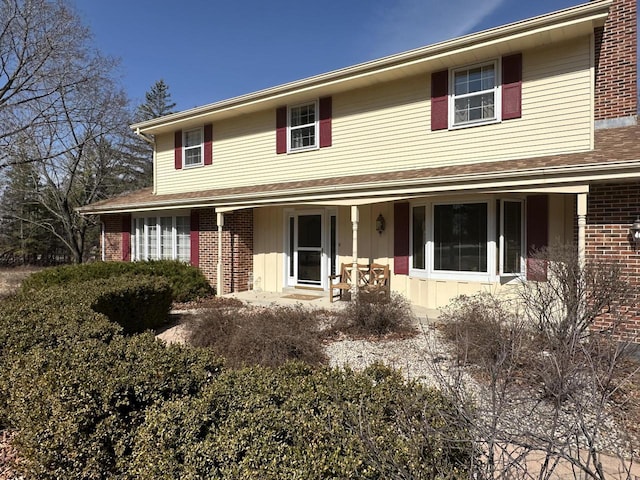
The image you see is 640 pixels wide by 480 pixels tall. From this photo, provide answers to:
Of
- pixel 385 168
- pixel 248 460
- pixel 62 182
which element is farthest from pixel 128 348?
pixel 62 182

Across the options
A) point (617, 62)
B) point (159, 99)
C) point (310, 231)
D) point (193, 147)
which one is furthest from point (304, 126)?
point (159, 99)

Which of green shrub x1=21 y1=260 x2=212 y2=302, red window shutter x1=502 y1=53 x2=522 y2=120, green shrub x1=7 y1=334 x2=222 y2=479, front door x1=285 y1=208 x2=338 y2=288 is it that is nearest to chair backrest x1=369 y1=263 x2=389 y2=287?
front door x1=285 y1=208 x2=338 y2=288

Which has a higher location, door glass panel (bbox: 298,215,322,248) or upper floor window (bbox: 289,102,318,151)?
upper floor window (bbox: 289,102,318,151)

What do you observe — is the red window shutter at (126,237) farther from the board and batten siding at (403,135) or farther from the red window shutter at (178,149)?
the red window shutter at (178,149)

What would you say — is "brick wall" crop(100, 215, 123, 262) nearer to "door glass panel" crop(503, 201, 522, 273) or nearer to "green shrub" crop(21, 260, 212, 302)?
"green shrub" crop(21, 260, 212, 302)

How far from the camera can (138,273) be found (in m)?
10.8

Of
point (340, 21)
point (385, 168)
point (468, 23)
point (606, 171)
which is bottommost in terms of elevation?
point (606, 171)

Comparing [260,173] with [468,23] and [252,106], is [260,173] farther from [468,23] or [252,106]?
[468,23]

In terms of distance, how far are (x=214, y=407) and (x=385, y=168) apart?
8.29m

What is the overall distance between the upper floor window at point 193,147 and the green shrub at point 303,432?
39.4ft

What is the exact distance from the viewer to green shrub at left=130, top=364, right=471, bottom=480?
6.30 ft

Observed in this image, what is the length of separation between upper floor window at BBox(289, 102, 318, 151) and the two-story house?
1.2 inches

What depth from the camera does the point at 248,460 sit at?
202cm

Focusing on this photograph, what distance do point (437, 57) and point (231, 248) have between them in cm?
746
